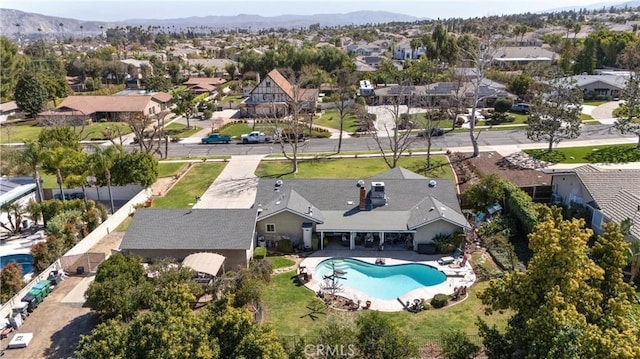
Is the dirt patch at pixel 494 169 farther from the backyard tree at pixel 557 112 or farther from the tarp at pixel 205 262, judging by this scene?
the tarp at pixel 205 262

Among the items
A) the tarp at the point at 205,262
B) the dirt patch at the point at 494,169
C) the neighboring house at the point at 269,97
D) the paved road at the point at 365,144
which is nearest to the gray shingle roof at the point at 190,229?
the tarp at the point at 205,262

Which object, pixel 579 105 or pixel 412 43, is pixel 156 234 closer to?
pixel 579 105

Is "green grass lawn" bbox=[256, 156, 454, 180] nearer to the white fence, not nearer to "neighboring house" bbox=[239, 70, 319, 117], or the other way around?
the white fence

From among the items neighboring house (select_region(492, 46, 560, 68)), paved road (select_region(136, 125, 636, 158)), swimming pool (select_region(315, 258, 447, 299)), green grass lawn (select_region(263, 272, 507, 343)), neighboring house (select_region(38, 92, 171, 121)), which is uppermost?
neighboring house (select_region(492, 46, 560, 68))

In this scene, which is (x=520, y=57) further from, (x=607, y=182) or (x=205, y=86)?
(x=607, y=182)

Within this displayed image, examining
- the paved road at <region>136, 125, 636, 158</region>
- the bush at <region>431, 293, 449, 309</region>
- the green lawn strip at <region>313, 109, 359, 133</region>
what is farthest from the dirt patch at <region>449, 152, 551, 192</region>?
the green lawn strip at <region>313, 109, 359, 133</region>

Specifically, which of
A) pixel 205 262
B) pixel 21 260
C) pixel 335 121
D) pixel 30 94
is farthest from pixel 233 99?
pixel 205 262
